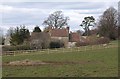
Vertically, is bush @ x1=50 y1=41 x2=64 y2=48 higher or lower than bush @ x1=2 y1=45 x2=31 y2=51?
higher

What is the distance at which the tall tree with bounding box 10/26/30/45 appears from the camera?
7294 cm

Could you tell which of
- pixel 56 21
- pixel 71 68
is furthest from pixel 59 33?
pixel 71 68

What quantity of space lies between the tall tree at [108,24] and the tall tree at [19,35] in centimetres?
3006

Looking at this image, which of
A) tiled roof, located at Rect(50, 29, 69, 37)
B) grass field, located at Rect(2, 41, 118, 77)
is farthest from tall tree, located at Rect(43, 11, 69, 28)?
grass field, located at Rect(2, 41, 118, 77)

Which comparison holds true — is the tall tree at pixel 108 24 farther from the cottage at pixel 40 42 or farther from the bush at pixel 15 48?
Answer: the bush at pixel 15 48

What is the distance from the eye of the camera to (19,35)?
74438 mm

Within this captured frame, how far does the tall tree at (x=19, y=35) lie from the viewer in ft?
239

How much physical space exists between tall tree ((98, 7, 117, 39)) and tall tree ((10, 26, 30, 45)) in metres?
30.1

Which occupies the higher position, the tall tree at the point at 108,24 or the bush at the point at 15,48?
the tall tree at the point at 108,24

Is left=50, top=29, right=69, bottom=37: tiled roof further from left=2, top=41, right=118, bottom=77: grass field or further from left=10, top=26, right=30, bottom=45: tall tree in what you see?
left=2, top=41, right=118, bottom=77: grass field

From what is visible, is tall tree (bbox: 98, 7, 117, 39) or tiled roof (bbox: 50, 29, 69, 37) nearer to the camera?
tiled roof (bbox: 50, 29, 69, 37)

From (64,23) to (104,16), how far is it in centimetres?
1340

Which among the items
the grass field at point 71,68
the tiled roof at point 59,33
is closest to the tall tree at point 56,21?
the tiled roof at point 59,33

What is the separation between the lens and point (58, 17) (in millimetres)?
103875
